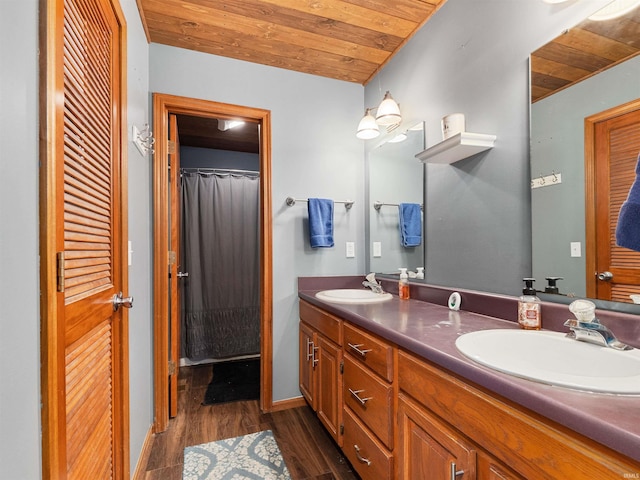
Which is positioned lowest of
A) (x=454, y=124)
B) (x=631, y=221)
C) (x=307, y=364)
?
(x=307, y=364)

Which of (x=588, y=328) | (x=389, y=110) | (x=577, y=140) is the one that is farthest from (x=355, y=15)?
(x=588, y=328)

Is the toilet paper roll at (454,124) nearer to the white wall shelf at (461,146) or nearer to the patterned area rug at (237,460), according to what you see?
the white wall shelf at (461,146)

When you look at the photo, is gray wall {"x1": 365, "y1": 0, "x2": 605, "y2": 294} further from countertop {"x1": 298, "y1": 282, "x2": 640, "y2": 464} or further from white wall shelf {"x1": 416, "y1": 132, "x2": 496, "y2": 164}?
countertop {"x1": 298, "y1": 282, "x2": 640, "y2": 464}

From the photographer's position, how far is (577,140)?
3.64 feet

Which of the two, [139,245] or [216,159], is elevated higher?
[216,159]

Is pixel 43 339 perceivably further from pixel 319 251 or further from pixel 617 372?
pixel 319 251

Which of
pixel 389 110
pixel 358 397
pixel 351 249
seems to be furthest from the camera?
pixel 351 249

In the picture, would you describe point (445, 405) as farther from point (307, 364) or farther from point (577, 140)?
point (307, 364)

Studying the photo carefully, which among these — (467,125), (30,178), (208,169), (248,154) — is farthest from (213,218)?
(30,178)

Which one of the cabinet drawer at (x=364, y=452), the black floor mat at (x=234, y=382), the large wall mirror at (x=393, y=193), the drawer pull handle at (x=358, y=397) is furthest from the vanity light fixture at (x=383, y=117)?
the black floor mat at (x=234, y=382)

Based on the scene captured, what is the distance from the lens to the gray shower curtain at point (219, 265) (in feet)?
10.5

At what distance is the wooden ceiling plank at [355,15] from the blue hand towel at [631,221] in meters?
1.55

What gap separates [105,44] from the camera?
1196 mm

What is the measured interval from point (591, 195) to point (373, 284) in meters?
1.30
